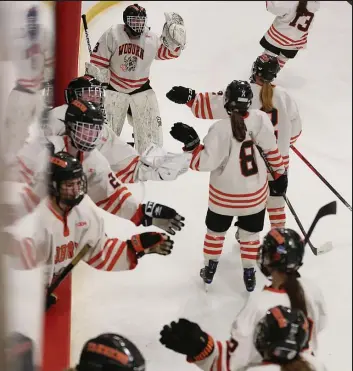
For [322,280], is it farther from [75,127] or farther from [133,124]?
[75,127]

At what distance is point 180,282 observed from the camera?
231 cm

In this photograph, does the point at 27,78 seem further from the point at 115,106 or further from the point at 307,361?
the point at 115,106

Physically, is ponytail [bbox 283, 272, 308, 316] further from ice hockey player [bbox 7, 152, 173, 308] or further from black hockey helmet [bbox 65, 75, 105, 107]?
black hockey helmet [bbox 65, 75, 105, 107]

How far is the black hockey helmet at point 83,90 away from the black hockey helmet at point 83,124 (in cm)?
15

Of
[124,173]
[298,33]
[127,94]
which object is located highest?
[298,33]

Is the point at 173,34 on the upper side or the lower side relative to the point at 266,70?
upper

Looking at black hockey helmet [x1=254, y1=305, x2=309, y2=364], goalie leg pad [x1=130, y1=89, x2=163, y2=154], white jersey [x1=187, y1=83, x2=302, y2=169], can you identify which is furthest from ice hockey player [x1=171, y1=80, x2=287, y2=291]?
black hockey helmet [x1=254, y1=305, x2=309, y2=364]

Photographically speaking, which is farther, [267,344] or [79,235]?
[79,235]

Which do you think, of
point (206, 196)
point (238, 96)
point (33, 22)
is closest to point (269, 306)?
point (238, 96)

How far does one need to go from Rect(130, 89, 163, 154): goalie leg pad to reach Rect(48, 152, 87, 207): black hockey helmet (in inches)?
50.3

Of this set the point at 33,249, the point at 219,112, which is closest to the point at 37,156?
the point at 33,249

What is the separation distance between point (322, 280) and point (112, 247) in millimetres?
1124

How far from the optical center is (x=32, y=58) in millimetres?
530

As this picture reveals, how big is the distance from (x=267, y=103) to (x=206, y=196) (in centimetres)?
74
